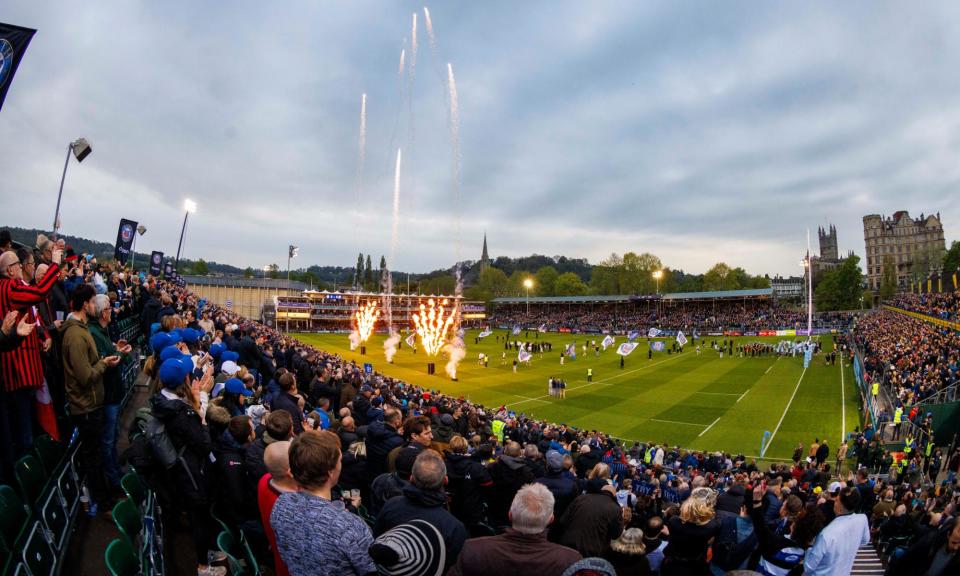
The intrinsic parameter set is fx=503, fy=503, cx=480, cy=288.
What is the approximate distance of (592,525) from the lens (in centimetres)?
507

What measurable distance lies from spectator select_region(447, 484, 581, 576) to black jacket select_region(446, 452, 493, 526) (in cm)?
262

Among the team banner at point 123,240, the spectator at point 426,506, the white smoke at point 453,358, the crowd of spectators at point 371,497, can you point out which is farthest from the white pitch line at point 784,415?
the team banner at point 123,240

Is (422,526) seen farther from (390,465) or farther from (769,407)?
(769,407)

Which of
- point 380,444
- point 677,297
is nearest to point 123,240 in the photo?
point 380,444

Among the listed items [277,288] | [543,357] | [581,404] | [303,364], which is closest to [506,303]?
[277,288]

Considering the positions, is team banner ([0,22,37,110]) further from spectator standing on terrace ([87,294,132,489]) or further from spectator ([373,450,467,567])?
spectator ([373,450,467,567])

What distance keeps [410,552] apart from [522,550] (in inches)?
25.8

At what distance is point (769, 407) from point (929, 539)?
31068 mm

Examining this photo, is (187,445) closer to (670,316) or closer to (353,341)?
(353,341)

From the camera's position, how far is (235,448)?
5117 mm

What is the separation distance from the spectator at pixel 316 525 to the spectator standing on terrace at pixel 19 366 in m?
4.09

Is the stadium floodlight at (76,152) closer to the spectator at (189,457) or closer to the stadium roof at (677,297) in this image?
the spectator at (189,457)

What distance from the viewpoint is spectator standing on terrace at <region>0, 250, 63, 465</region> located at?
5.39 m

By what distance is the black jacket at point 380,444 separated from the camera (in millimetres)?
6484
